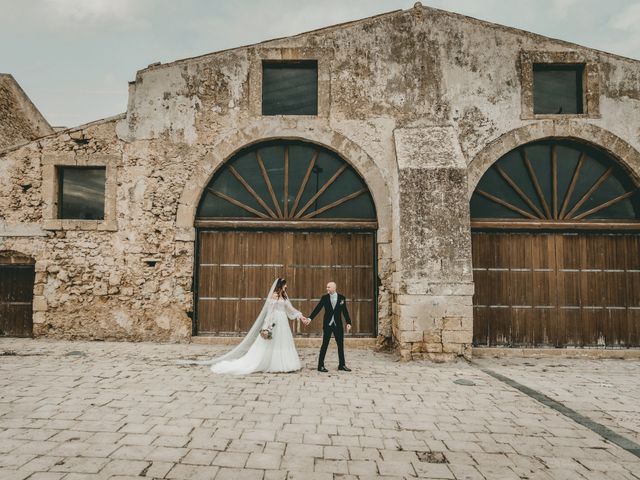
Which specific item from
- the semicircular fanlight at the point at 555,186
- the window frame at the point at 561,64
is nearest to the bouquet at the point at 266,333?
the semicircular fanlight at the point at 555,186

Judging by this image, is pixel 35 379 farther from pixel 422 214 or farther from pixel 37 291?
pixel 422 214

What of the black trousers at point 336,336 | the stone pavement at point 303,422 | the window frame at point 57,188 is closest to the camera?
the stone pavement at point 303,422

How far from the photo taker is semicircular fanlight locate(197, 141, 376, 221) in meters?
7.98

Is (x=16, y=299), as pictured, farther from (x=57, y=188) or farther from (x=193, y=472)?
(x=193, y=472)

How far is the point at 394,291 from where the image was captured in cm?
727

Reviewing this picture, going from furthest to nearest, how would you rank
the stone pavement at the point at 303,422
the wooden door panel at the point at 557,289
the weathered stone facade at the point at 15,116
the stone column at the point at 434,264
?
the weathered stone facade at the point at 15,116 < the wooden door panel at the point at 557,289 < the stone column at the point at 434,264 < the stone pavement at the point at 303,422

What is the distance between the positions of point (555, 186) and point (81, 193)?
9328mm

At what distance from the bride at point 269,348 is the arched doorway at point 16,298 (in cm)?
433

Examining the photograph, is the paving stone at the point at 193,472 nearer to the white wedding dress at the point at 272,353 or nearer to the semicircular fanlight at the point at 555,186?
the white wedding dress at the point at 272,353

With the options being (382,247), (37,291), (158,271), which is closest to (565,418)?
(382,247)

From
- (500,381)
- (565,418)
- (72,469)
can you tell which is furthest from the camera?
(500,381)

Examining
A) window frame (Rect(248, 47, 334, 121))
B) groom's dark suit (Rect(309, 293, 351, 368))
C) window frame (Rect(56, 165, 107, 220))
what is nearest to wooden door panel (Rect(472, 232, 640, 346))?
groom's dark suit (Rect(309, 293, 351, 368))

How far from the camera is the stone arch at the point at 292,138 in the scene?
770cm

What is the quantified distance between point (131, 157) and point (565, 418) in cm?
798
